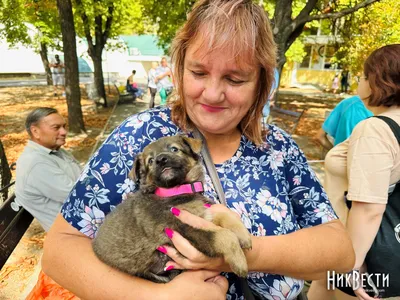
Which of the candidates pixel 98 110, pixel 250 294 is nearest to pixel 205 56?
pixel 250 294

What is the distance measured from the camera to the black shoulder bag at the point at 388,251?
285 centimetres

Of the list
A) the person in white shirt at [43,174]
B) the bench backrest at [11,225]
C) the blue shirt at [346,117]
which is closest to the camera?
the bench backrest at [11,225]

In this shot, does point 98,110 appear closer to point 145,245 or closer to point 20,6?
point 20,6

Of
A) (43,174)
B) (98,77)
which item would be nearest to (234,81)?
(43,174)

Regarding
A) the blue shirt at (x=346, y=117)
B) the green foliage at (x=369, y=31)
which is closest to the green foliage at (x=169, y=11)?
the green foliage at (x=369, y=31)

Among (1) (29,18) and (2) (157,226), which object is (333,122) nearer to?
(2) (157,226)

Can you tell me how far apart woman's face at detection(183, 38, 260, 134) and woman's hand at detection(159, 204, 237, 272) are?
577mm

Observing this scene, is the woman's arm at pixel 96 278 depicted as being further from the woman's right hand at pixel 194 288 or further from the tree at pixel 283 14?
the tree at pixel 283 14

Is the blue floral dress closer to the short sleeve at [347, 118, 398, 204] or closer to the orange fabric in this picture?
the short sleeve at [347, 118, 398, 204]

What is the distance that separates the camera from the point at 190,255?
1745 millimetres

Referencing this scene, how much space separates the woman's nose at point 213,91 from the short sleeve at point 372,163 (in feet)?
5.35

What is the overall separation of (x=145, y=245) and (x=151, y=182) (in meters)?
0.44

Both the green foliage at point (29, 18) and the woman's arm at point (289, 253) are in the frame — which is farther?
the green foliage at point (29, 18)

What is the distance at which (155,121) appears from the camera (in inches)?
83.7
